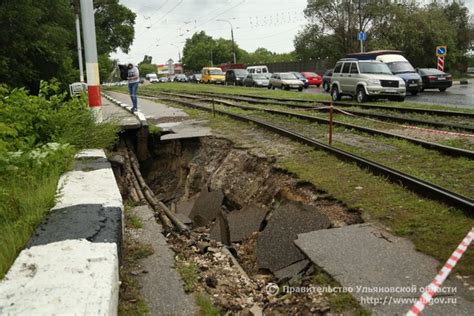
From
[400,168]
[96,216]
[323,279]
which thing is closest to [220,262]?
[323,279]

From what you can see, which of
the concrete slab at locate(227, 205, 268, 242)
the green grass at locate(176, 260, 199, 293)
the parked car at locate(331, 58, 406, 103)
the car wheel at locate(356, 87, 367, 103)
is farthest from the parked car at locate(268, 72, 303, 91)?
the green grass at locate(176, 260, 199, 293)

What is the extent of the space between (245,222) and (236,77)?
3868 centimetres

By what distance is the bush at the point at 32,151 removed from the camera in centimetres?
320

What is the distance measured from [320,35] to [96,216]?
5450 centimetres

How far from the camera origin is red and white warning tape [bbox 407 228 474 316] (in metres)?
3.00

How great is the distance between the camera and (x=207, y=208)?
8.05 meters

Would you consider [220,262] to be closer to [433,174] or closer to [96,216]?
[96,216]

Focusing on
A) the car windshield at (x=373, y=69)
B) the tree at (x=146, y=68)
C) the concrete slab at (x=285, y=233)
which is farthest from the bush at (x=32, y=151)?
the tree at (x=146, y=68)

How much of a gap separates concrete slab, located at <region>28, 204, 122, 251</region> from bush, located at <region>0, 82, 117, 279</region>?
10cm

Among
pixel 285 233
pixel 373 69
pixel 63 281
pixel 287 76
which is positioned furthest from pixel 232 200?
pixel 287 76

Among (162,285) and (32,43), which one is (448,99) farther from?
(162,285)

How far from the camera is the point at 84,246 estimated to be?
9.21ft

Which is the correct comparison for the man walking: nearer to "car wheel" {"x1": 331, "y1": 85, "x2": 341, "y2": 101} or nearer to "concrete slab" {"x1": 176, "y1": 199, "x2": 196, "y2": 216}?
"concrete slab" {"x1": 176, "y1": 199, "x2": 196, "y2": 216}

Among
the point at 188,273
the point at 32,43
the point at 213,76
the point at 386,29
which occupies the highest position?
the point at 386,29
